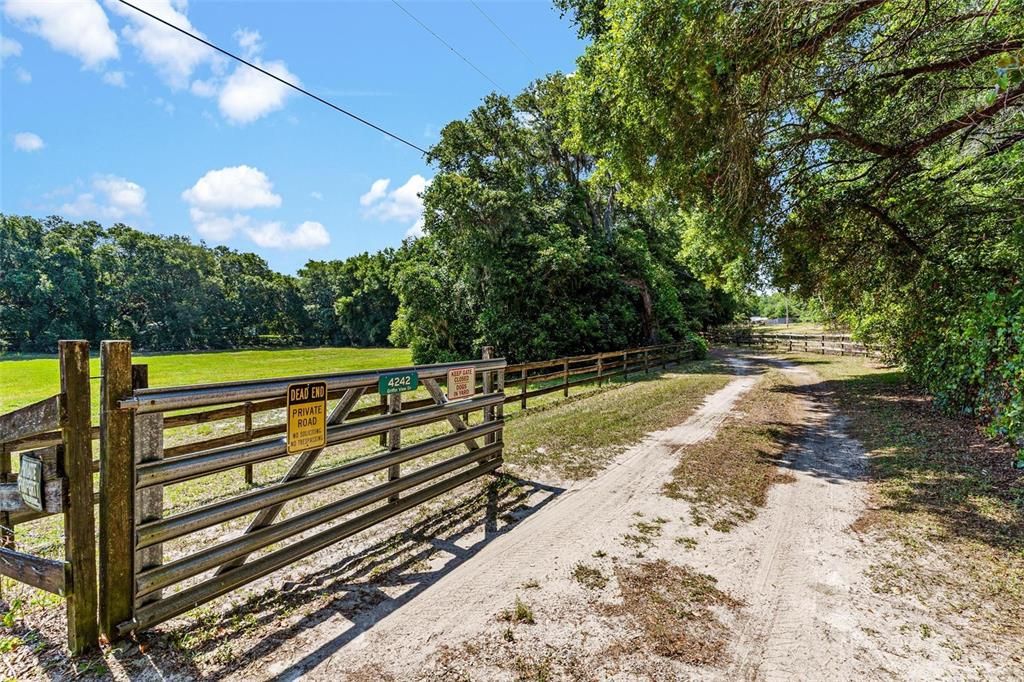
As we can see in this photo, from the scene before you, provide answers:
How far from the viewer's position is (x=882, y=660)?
2.41m

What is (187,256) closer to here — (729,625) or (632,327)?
(632,327)

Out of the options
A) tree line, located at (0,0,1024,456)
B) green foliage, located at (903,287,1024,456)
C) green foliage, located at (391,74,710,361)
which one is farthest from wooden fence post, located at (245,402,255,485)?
green foliage, located at (391,74,710,361)

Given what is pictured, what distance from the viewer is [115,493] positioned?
2.31 metres

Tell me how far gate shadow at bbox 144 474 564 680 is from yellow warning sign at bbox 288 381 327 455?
936 millimetres

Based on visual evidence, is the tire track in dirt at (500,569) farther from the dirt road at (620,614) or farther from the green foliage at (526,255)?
the green foliage at (526,255)

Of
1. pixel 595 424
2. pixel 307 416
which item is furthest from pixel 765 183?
pixel 307 416

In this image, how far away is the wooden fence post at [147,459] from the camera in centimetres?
241

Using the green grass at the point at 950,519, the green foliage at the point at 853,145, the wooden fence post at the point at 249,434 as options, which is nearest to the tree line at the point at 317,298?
the green foliage at the point at 853,145

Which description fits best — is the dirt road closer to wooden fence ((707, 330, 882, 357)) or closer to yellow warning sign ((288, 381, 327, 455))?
yellow warning sign ((288, 381, 327, 455))

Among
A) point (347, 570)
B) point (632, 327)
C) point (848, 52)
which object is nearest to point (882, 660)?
point (347, 570)

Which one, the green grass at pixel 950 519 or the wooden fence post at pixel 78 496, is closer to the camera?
the wooden fence post at pixel 78 496

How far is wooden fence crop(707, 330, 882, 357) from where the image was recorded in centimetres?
2504

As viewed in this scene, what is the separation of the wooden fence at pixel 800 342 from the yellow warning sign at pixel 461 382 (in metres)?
21.0

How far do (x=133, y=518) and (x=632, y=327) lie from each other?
22314mm
